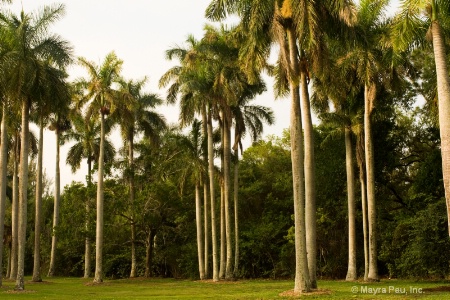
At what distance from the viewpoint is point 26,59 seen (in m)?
25.9

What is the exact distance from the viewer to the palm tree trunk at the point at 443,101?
1447cm

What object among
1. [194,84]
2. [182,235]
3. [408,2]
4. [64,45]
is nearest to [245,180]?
[182,235]

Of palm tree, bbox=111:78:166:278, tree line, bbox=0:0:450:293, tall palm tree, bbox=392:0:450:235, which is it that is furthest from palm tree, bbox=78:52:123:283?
tall palm tree, bbox=392:0:450:235

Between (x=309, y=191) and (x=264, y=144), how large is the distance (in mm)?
24886

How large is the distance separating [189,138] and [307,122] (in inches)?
634

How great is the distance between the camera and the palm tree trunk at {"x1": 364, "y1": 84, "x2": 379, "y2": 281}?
2781 cm

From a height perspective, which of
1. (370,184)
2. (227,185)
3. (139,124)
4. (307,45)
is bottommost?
(370,184)

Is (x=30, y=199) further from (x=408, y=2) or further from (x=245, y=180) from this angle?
(x=408, y=2)

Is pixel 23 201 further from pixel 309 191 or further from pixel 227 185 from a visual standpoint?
pixel 309 191

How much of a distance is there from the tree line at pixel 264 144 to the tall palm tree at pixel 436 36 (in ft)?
0.18

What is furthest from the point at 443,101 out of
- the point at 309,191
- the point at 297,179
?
the point at 309,191

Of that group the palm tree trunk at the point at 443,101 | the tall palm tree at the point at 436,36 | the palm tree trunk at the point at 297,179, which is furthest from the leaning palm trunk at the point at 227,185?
the palm tree trunk at the point at 443,101

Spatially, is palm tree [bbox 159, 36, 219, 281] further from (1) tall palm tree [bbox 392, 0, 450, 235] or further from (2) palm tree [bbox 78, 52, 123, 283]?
(1) tall palm tree [bbox 392, 0, 450, 235]

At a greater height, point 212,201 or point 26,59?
point 26,59
